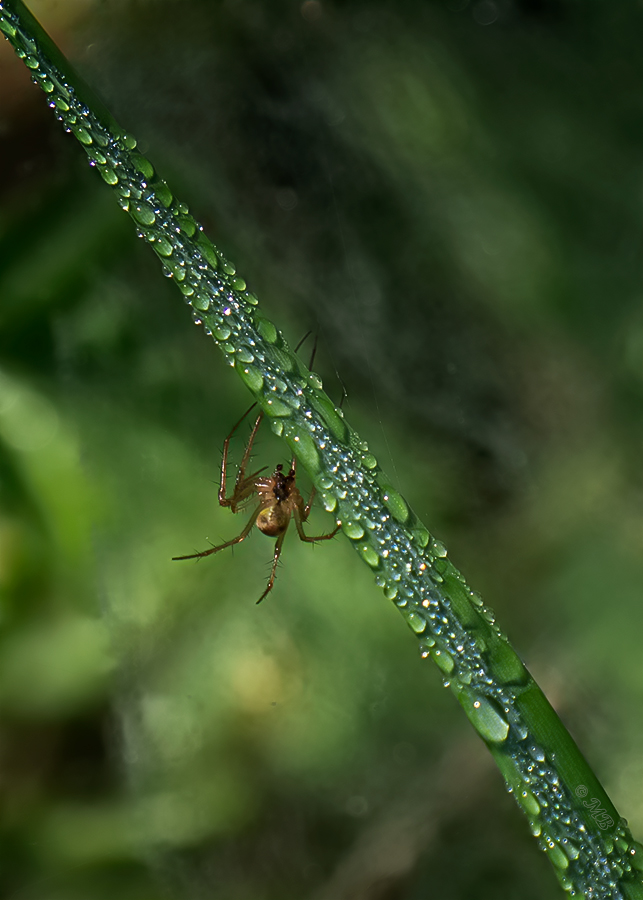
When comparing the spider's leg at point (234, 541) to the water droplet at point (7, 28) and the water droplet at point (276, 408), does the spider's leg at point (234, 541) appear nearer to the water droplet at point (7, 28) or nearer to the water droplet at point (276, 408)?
the water droplet at point (276, 408)

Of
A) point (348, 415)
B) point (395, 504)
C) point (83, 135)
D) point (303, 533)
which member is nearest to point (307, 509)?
point (303, 533)

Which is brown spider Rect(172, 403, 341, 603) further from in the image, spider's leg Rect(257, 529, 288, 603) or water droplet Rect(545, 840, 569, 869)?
water droplet Rect(545, 840, 569, 869)

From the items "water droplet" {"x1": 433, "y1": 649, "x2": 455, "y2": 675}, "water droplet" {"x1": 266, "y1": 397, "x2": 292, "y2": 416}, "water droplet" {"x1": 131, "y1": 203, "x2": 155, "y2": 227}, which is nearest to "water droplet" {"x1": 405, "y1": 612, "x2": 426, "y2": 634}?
"water droplet" {"x1": 433, "y1": 649, "x2": 455, "y2": 675}

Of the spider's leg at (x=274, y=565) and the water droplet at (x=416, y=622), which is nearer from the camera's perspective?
the water droplet at (x=416, y=622)

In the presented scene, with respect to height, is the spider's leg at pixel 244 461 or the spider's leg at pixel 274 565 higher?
the spider's leg at pixel 244 461

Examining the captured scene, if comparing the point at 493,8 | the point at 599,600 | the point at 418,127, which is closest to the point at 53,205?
the point at 418,127

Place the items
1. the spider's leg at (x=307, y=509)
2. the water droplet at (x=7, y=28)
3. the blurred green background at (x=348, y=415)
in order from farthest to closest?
the spider's leg at (x=307, y=509), the blurred green background at (x=348, y=415), the water droplet at (x=7, y=28)

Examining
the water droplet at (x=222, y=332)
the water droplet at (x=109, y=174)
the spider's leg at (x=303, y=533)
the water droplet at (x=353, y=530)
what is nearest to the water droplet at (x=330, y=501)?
the water droplet at (x=353, y=530)
